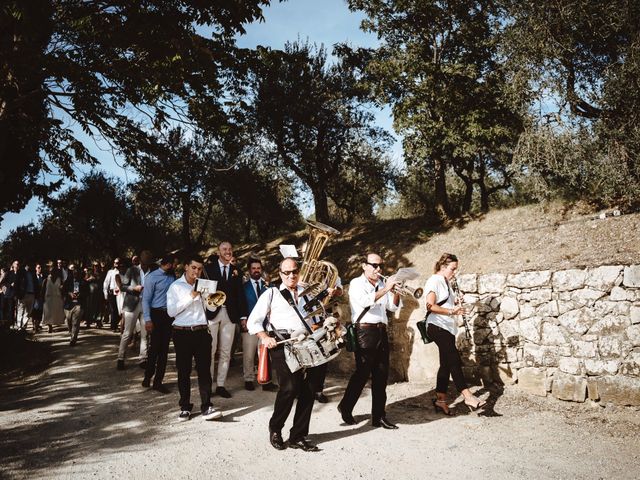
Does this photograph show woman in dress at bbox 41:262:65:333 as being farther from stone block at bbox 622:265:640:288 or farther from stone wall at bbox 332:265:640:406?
stone block at bbox 622:265:640:288

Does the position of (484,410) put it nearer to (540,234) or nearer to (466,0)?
(540,234)

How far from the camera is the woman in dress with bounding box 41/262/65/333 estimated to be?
11.7 m

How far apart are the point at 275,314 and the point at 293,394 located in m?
0.86

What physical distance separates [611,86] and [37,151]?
15360 mm

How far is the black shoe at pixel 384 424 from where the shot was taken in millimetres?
4977

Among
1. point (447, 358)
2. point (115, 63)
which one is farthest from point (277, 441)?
point (115, 63)

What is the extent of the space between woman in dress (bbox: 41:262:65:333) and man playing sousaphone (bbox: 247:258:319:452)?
9.97 meters

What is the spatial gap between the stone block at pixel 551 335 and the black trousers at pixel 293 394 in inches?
143

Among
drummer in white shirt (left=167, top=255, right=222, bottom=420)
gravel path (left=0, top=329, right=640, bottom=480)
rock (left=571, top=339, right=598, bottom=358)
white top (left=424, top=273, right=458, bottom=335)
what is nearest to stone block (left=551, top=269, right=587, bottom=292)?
rock (left=571, top=339, right=598, bottom=358)

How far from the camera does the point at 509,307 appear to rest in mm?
6383

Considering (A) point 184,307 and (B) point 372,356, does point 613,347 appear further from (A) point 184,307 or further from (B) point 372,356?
(A) point 184,307

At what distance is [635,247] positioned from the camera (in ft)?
30.1

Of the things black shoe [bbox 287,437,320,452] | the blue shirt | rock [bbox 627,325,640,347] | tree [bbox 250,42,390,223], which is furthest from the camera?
tree [bbox 250,42,390,223]

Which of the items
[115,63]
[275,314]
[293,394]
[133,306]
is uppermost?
[115,63]
